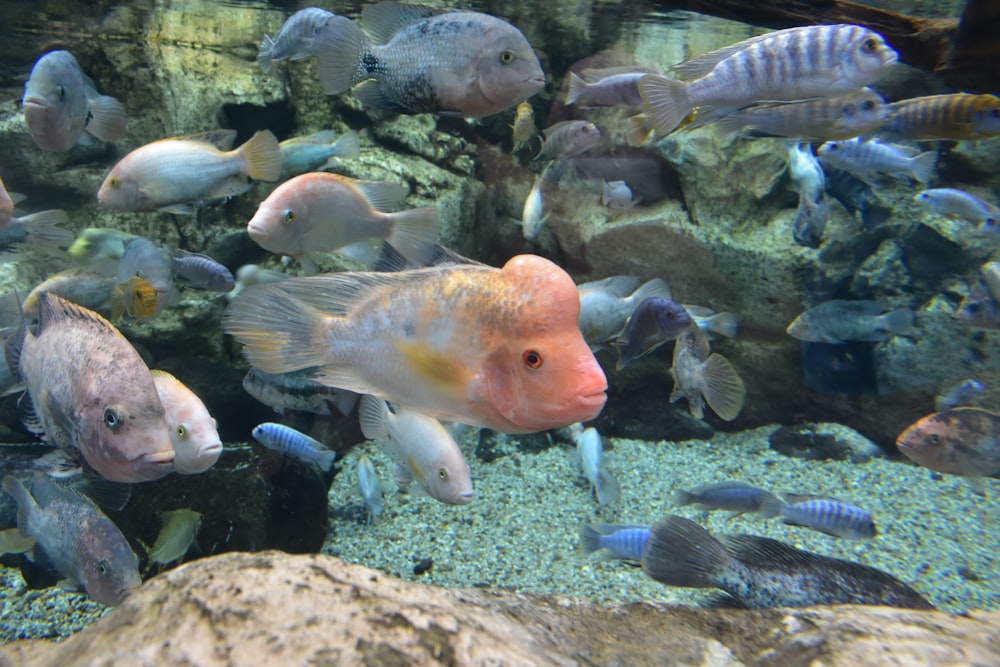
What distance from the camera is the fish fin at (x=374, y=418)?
2783 mm

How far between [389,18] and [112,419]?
83.3 inches

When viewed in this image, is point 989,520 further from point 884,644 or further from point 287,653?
point 287,653

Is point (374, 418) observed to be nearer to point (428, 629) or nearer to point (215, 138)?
point (428, 629)

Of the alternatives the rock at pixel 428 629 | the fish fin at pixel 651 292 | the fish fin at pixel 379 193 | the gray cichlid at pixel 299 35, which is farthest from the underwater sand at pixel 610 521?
the gray cichlid at pixel 299 35

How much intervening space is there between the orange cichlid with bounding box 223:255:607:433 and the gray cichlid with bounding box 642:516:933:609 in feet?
3.81

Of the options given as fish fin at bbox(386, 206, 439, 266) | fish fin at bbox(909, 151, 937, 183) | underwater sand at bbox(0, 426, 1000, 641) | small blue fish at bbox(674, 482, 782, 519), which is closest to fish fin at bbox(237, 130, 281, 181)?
fish fin at bbox(386, 206, 439, 266)

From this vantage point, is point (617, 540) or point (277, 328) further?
point (617, 540)

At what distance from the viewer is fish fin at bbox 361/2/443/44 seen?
2596 millimetres

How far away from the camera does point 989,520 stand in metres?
3.99

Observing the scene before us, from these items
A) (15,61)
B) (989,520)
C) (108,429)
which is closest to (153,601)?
(108,429)

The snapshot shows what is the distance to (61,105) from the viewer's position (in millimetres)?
3152

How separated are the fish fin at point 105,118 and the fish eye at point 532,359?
11.6 feet

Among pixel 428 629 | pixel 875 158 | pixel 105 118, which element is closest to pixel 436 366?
pixel 428 629

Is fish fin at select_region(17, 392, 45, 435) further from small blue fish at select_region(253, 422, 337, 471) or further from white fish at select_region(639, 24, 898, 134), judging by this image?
white fish at select_region(639, 24, 898, 134)
